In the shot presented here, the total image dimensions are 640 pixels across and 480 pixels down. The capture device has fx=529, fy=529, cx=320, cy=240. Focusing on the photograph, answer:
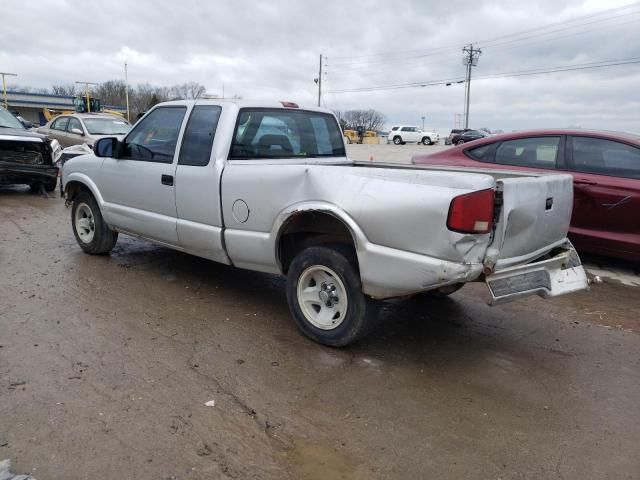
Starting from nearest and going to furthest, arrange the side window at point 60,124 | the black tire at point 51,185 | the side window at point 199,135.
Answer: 1. the side window at point 199,135
2. the black tire at point 51,185
3. the side window at point 60,124

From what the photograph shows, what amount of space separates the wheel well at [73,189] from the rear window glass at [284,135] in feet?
8.77

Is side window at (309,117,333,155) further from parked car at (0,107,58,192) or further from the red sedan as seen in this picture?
parked car at (0,107,58,192)

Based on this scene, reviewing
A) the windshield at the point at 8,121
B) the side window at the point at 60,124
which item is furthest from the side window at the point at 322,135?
the side window at the point at 60,124

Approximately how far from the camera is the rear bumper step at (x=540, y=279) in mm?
3383

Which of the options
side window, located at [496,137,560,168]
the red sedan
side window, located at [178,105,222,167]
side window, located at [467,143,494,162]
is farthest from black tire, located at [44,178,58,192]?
the red sedan

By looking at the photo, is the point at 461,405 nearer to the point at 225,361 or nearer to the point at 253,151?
the point at 225,361

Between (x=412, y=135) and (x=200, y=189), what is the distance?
51.4 m

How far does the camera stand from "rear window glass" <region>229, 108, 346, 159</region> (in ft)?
15.4

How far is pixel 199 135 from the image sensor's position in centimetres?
482

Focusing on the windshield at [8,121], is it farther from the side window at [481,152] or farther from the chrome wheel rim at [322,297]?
the chrome wheel rim at [322,297]

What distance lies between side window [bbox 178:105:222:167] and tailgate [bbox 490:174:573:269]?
2.56 metres

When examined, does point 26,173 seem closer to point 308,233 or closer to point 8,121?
point 8,121

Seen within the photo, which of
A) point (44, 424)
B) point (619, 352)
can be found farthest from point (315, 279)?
point (619, 352)

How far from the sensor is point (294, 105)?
516 centimetres
